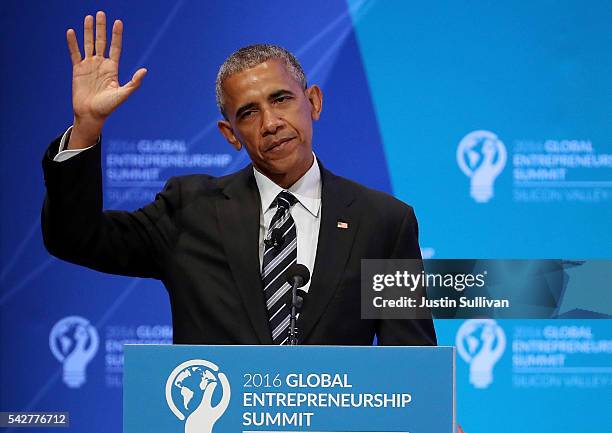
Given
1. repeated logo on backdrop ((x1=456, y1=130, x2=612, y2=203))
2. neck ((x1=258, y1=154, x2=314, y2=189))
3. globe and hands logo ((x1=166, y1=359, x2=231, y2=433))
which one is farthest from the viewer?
repeated logo on backdrop ((x1=456, y1=130, x2=612, y2=203))

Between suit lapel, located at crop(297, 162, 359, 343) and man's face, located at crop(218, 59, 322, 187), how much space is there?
125 millimetres

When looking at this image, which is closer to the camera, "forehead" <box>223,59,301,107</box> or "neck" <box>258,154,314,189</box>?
"forehead" <box>223,59,301,107</box>

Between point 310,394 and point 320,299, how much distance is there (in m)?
0.68

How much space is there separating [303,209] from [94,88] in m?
0.62

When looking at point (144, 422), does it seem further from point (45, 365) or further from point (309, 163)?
point (45, 365)

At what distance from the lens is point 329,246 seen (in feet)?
7.63

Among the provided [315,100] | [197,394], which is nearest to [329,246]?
Result: [315,100]

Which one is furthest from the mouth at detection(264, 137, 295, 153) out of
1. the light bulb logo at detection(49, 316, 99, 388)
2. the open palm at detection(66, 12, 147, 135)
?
the light bulb logo at detection(49, 316, 99, 388)

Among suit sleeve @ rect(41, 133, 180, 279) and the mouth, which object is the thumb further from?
the mouth

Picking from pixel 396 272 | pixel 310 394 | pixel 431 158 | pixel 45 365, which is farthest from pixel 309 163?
pixel 45 365

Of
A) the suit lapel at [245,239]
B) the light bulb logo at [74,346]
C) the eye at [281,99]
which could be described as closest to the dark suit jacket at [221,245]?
the suit lapel at [245,239]

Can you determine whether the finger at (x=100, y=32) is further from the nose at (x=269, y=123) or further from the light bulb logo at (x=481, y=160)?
the light bulb logo at (x=481, y=160)

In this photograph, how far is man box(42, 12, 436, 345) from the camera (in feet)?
7.11

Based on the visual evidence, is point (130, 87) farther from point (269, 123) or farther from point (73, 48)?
point (269, 123)
